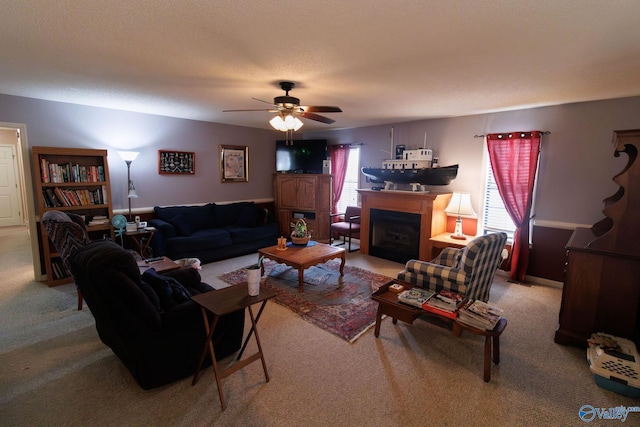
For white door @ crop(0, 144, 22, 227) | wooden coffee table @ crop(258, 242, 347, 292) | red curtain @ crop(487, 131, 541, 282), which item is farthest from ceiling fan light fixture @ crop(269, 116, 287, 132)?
white door @ crop(0, 144, 22, 227)

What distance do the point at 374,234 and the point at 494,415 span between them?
3.66 metres

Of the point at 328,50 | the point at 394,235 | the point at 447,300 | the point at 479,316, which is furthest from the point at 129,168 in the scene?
the point at 479,316

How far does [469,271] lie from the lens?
2.54 metres

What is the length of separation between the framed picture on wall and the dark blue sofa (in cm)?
58

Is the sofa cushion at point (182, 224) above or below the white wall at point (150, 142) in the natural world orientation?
below

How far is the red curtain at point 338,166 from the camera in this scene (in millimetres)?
6203

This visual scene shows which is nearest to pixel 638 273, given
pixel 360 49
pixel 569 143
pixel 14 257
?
pixel 569 143

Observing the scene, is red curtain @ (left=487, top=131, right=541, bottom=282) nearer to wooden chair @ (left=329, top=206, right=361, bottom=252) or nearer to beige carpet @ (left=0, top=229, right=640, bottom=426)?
beige carpet @ (left=0, top=229, right=640, bottom=426)

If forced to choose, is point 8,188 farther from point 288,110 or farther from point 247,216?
point 288,110

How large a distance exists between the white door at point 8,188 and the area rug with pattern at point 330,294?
6.59 meters

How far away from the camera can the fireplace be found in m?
4.92

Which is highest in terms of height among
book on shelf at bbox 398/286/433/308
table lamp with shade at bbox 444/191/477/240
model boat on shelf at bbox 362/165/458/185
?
model boat on shelf at bbox 362/165/458/185
